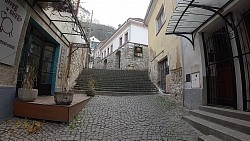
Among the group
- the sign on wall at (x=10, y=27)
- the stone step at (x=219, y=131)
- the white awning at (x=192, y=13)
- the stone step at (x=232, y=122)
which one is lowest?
the stone step at (x=219, y=131)

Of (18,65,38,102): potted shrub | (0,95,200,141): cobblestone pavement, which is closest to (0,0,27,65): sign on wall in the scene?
(18,65,38,102): potted shrub

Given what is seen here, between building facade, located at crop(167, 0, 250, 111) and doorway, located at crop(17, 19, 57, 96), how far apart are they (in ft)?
14.4

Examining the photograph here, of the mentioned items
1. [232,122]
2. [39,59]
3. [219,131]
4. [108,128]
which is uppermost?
[39,59]

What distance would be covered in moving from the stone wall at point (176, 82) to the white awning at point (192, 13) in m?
1.79

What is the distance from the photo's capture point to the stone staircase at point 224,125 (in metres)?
3.02

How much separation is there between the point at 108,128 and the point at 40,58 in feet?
12.7

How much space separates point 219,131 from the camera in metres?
3.26

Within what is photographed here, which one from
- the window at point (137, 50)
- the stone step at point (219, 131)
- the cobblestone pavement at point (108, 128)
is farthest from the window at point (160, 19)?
the window at point (137, 50)

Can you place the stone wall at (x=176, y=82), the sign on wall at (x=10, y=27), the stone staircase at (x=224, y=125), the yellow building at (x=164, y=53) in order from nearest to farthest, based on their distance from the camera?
the stone staircase at (x=224, y=125)
the sign on wall at (x=10, y=27)
the stone wall at (x=176, y=82)
the yellow building at (x=164, y=53)

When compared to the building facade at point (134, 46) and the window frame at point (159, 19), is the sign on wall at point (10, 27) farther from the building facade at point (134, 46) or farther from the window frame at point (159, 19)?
the building facade at point (134, 46)

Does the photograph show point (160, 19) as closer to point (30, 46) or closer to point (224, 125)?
point (30, 46)

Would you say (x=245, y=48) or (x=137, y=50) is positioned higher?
(x=137, y=50)

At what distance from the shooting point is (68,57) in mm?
8328

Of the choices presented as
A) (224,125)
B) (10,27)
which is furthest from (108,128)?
(10,27)
